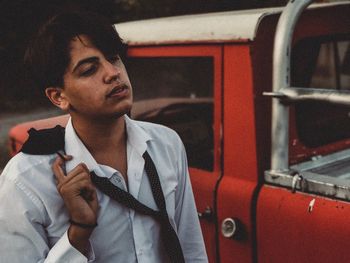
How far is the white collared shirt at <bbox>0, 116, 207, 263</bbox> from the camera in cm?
142

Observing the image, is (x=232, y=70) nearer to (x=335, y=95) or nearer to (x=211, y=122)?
(x=211, y=122)

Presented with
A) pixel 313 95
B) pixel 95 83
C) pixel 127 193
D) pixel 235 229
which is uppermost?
pixel 95 83

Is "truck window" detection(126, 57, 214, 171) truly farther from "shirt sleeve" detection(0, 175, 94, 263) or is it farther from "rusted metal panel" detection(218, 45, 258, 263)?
"shirt sleeve" detection(0, 175, 94, 263)

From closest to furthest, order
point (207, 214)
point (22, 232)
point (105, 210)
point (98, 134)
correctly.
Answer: point (22, 232) < point (105, 210) < point (98, 134) < point (207, 214)

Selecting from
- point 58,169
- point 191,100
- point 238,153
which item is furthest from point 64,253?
point 191,100

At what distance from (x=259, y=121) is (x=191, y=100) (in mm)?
615

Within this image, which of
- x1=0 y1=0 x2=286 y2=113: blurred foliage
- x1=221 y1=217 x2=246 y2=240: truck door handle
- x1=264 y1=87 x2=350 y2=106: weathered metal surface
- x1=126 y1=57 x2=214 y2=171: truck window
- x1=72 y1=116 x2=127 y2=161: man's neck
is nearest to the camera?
x1=72 y1=116 x2=127 y2=161: man's neck

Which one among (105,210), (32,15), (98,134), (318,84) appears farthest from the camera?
(32,15)

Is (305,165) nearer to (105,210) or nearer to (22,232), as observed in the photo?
(105,210)

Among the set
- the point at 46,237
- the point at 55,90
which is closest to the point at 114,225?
the point at 46,237

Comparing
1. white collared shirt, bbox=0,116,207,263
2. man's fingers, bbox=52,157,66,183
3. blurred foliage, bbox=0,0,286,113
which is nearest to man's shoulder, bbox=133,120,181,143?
white collared shirt, bbox=0,116,207,263

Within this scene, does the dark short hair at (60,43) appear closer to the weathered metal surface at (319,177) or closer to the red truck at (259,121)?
the red truck at (259,121)

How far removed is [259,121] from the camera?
216 centimetres

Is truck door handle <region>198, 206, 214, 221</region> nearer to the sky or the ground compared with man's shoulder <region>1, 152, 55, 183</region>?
nearer to the ground
